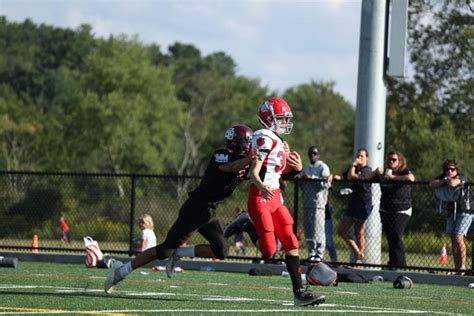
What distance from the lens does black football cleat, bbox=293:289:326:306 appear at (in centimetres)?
1190

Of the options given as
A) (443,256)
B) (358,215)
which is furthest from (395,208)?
A: (443,256)

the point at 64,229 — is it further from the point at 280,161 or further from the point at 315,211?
the point at 280,161

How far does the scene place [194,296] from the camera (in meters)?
13.2

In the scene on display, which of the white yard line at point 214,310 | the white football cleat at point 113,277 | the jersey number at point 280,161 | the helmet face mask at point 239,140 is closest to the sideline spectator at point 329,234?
the white yard line at point 214,310

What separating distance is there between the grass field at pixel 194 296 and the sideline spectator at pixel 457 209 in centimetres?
124

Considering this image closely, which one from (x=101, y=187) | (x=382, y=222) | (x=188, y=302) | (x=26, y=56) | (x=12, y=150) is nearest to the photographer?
(x=188, y=302)

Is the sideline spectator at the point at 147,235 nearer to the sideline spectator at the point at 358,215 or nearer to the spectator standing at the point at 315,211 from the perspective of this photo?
the spectator standing at the point at 315,211

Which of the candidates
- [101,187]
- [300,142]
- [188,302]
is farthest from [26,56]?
[188,302]

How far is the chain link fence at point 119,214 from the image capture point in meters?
22.5

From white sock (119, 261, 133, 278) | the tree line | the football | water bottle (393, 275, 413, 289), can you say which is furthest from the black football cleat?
the tree line

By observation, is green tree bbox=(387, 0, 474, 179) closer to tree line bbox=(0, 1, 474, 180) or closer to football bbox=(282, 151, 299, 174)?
tree line bbox=(0, 1, 474, 180)

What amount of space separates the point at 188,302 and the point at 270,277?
6.46 m

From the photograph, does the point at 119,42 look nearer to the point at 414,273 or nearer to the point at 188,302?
the point at 414,273

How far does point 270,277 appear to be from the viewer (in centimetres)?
1861
